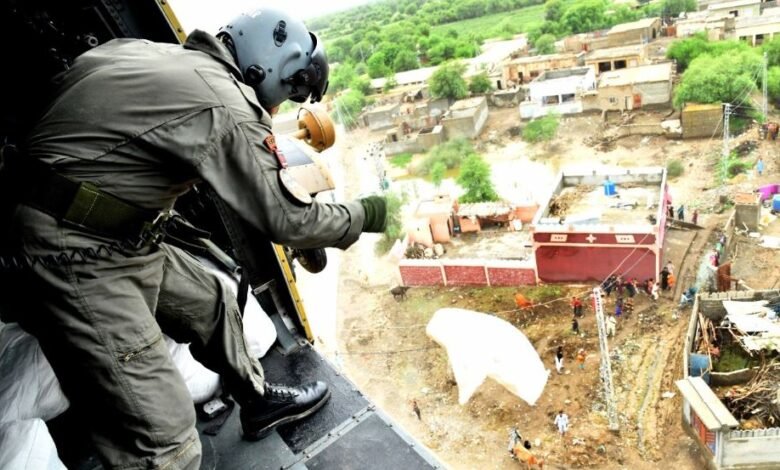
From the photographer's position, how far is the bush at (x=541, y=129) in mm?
24188

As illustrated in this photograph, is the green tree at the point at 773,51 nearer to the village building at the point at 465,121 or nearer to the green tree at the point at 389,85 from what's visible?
the village building at the point at 465,121

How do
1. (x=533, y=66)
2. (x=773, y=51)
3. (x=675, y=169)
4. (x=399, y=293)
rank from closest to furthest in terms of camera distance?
(x=399, y=293) < (x=675, y=169) < (x=773, y=51) < (x=533, y=66)

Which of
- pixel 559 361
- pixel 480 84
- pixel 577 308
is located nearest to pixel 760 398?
pixel 559 361

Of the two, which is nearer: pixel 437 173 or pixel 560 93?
pixel 437 173

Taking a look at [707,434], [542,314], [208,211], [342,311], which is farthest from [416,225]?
[208,211]

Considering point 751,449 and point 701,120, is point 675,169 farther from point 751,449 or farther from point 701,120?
point 751,449

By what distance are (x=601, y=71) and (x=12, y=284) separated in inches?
1164

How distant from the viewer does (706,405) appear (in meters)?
8.08

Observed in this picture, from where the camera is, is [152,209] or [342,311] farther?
[342,311]

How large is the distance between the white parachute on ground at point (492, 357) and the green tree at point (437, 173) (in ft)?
40.1

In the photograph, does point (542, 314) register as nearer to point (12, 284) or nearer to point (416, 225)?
point (416, 225)

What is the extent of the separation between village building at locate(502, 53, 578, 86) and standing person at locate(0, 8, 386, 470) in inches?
1123

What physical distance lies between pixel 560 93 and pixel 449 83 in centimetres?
593

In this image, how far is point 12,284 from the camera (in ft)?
5.29
